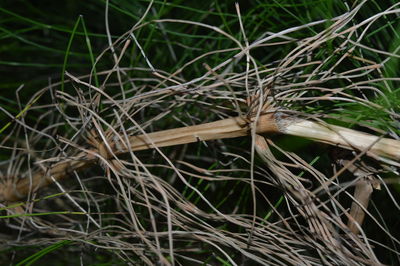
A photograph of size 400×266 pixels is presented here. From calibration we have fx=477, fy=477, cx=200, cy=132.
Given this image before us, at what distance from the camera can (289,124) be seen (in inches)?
16.5

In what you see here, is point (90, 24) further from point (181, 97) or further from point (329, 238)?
point (329, 238)

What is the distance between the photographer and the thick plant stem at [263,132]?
40 centimetres

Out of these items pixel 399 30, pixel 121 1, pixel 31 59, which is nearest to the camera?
pixel 399 30

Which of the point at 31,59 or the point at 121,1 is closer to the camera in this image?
the point at 121,1

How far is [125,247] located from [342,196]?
27 cm

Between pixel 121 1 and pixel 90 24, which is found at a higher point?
pixel 121 1

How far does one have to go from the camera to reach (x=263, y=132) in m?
0.43

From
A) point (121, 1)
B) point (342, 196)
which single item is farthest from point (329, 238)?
point (121, 1)

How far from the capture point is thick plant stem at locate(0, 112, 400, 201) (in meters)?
0.40

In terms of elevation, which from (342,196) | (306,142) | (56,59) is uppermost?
(306,142)

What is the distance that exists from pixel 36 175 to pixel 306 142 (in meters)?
0.33

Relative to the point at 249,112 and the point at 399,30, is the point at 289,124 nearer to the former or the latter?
the point at 249,112

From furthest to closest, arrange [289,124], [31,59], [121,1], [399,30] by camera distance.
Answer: [31,59]
[121,1]
[399,30]
[289,124]

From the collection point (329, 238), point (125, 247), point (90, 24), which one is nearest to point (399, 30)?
point (329, 238)
